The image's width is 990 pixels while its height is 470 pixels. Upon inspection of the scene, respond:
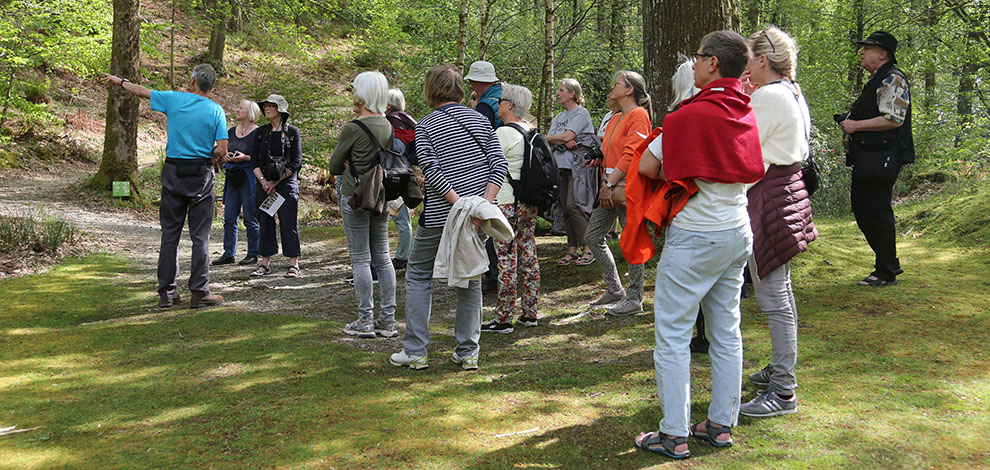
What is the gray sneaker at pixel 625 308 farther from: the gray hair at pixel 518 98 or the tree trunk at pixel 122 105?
the tree trunk at pixel 122 105

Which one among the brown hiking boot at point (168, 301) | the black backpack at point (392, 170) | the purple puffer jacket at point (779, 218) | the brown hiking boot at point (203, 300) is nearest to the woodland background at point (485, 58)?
the black backpack at point (392, 170)

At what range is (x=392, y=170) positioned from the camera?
518cm

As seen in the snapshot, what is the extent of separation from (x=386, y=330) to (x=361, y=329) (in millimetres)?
203

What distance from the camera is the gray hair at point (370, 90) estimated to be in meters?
5.32

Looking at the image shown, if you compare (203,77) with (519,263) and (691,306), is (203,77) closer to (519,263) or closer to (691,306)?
(519,263)

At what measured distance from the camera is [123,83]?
6.13 metres

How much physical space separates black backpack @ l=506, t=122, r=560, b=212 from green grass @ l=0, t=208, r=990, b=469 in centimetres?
110

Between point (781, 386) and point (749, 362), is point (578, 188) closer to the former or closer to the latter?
point (749, 362)

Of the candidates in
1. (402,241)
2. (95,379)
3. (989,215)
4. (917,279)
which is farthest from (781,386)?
(989,215)

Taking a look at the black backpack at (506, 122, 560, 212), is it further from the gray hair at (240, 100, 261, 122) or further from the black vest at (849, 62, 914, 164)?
the gray hair at (240, 100, 261, 122)

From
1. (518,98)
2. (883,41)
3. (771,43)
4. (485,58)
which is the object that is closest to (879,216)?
(883,41)

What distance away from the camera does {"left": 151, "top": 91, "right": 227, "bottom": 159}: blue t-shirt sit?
6.35m

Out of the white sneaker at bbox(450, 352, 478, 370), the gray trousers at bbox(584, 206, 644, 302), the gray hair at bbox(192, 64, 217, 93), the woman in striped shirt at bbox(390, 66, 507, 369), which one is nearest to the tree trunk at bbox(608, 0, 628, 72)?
the gray trousers at bbox(584, 206, 644, 302)

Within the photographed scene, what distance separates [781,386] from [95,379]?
424cm
